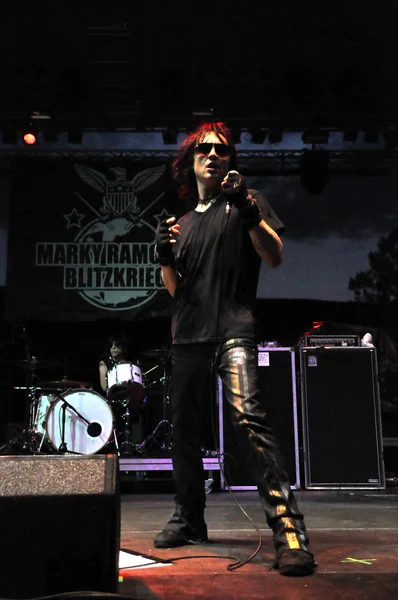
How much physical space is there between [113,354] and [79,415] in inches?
43.3

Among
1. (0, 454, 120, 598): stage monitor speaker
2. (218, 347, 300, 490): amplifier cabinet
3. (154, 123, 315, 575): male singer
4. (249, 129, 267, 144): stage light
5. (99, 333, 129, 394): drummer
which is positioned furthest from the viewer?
(249, 129, 267, 144): stage light

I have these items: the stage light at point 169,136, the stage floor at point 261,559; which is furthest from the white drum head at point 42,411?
the stage light at point 169,136

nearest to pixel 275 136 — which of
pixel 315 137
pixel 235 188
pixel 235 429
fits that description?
pixel 315 137

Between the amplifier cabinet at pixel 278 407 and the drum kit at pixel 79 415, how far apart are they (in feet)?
4.80

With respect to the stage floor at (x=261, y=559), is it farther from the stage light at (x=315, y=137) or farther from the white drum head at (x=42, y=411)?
the stage light at (x=315, y=137)

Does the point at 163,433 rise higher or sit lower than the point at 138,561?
higher

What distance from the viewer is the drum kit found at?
273 inches

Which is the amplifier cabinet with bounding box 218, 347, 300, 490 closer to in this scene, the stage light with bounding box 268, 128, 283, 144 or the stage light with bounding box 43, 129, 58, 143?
the stage light with bounding box 268, 128, 283, 144

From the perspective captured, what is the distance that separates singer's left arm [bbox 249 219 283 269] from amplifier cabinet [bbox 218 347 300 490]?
3.29 m

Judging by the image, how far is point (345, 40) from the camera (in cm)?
645

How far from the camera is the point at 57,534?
4.90ft

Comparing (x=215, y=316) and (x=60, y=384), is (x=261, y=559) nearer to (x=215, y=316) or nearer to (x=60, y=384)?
(x=215, y=316)

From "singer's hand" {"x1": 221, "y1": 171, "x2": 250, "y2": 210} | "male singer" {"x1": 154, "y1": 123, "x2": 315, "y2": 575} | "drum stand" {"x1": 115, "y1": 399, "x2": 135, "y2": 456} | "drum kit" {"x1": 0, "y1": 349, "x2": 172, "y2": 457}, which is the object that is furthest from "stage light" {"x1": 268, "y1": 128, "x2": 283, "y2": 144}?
"singer's hand" {"x1": 221, "y1": 171, "x2": 250, "y2": 210}

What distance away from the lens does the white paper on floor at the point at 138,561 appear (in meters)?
2.29
